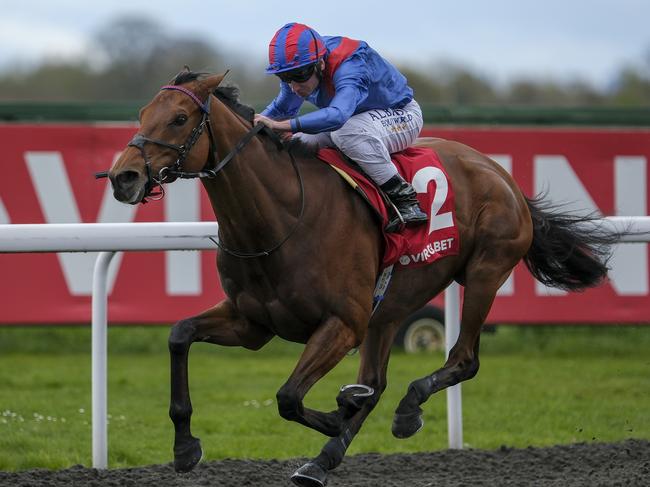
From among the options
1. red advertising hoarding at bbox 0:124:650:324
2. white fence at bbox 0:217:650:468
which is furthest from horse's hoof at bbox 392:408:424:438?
red advertising hoarding at bbox 0:124:650:324

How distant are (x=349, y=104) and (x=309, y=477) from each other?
4.50 feet

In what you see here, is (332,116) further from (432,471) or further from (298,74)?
(432,471)

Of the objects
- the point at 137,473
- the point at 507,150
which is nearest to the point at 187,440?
the point at 137,473

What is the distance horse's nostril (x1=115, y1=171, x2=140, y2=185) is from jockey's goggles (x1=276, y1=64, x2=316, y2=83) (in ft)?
2.68

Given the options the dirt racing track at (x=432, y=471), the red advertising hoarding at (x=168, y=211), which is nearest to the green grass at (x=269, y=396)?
the red advertising hoarding at (x=168, y=211)

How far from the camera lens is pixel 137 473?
4539 mm

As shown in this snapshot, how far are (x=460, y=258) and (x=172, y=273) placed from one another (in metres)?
3.34

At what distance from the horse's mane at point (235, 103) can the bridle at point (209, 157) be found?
0.04 m

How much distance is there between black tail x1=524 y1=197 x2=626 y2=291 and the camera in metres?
5.24

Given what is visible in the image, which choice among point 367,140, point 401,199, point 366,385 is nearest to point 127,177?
point 367,140

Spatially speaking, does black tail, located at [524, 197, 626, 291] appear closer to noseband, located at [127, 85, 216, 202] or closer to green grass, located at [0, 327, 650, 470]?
green grass, located at [0, 327, 650, 470]

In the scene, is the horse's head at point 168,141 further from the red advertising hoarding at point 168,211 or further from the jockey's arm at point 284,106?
the red advertising hoarding at point 168,211

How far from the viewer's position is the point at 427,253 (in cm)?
461

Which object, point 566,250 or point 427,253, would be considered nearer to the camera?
point 427,253
